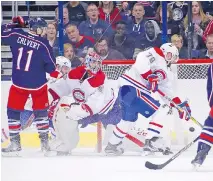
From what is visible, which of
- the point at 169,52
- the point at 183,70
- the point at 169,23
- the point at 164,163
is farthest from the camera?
the point at 183,70

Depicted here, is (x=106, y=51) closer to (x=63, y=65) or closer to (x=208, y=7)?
(x=63, y=65)

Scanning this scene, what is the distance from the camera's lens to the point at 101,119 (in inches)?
213

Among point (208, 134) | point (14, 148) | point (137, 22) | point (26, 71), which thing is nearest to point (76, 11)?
point (137, 22)

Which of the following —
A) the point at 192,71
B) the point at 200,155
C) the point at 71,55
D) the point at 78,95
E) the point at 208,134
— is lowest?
the point at 200,155

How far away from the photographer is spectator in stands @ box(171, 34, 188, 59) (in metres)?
5.34

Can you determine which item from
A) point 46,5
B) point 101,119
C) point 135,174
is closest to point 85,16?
point 46,5

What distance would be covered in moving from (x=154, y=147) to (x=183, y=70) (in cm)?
51

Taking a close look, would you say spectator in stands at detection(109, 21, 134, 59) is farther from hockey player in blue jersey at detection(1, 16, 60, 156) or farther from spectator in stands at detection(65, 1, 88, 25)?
hockey player in blue jersey at detection(1, 16, 60, 156)

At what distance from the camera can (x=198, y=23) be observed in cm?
547

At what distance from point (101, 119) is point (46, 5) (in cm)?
74

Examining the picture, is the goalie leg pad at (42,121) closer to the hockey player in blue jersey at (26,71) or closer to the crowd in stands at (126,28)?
the hockey player in blue jersey at (26,71)

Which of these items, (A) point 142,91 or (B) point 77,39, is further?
(B) point 77,39

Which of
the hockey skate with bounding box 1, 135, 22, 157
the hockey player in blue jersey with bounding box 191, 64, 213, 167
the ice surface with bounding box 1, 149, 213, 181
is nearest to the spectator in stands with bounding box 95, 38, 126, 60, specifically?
the ice surface with bounding box 1, 149, 213, 181

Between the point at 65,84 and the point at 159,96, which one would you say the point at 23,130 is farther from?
the point at 159,96
